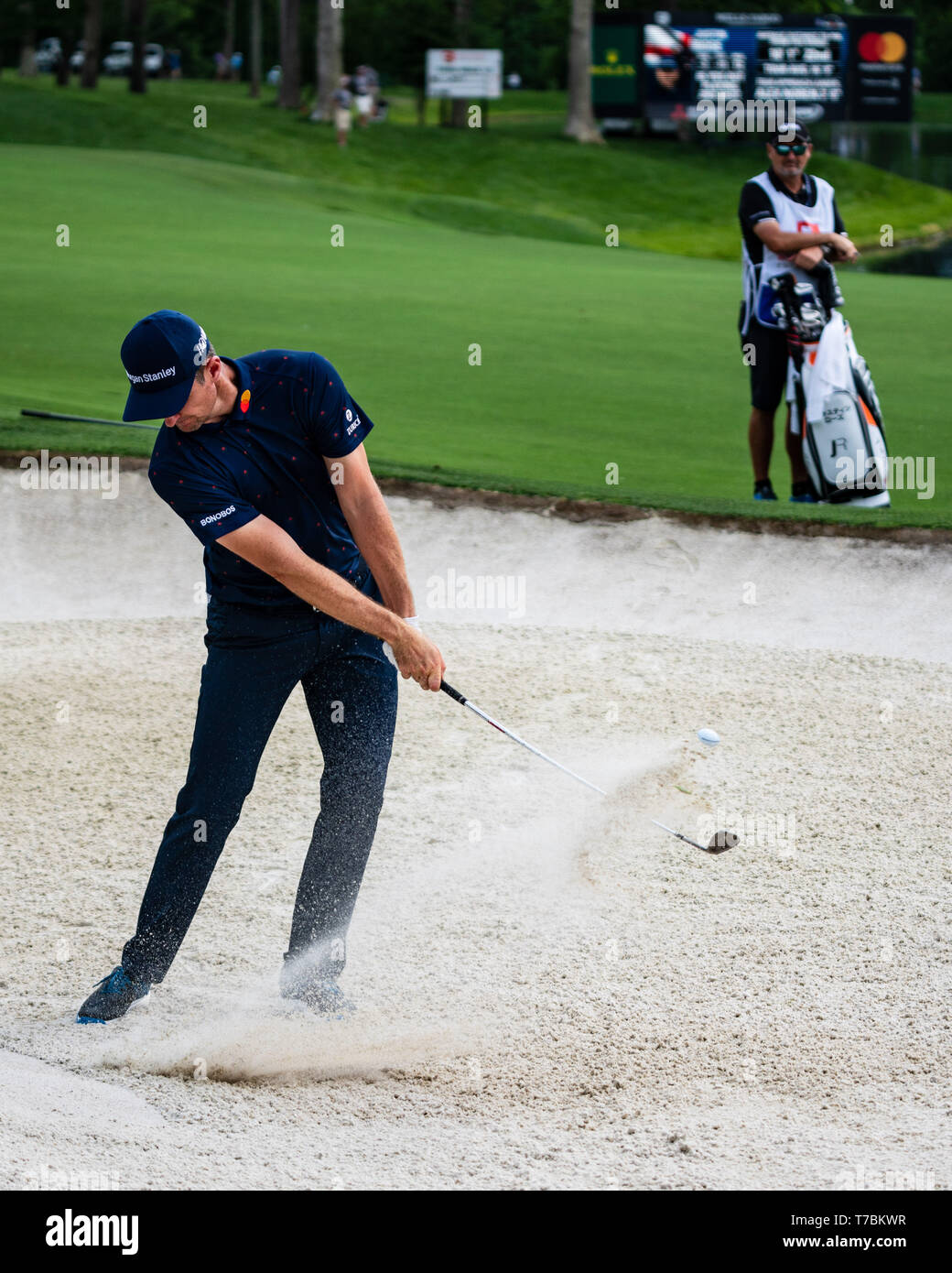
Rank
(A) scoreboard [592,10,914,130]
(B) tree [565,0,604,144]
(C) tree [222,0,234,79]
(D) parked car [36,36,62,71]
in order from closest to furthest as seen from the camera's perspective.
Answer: (A) scoreboard [592,10,914,130]
(B) tree [565,0,604,144]
(D) parked car [36,36,62,71]
(C) tree [222,0,234,79]

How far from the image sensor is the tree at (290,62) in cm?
3734

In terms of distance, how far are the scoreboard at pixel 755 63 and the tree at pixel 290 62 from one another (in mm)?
7515

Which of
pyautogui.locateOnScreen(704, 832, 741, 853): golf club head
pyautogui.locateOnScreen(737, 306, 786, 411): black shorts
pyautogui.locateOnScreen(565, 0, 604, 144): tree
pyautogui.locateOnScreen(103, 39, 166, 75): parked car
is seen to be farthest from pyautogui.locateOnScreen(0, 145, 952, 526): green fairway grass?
pyautogui.locateOnScreen(103, 39, 166, 75): parked car

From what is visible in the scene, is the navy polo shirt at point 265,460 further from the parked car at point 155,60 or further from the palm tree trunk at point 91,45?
the parked car at point 155,60

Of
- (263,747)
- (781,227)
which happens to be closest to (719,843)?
(263,747)

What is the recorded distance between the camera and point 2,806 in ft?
18.7

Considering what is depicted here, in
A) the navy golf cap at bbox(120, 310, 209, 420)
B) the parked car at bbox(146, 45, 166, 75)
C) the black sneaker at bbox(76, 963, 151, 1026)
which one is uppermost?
the parked car at bbox(146, 45, 166, 75)

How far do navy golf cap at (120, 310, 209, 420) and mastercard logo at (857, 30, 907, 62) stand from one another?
36.3m

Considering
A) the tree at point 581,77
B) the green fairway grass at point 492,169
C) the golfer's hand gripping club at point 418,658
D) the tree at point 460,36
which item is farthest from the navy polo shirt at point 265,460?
the tree at point 460,36

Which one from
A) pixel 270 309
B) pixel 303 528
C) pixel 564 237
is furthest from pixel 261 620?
pixel 564 237

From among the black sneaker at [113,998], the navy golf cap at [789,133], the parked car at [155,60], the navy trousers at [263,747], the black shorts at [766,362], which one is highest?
the parked car at [155,60]

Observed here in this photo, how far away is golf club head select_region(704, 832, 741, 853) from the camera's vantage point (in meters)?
4.96

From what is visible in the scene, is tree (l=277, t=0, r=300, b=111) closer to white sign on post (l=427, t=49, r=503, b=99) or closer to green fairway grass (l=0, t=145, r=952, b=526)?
white sign on post (l=427, t=49, r=503, b=99)

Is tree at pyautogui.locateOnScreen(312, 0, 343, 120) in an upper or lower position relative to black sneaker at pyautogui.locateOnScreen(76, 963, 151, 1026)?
upper
